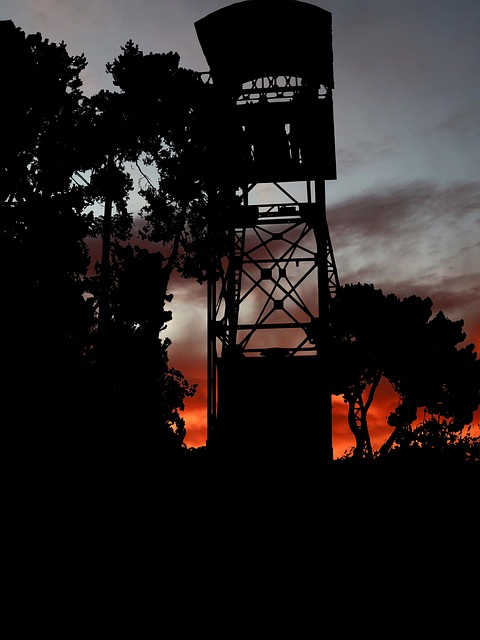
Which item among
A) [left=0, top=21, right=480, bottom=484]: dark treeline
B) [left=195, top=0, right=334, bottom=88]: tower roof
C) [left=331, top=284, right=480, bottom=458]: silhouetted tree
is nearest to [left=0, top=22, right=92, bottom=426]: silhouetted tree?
[left=0, top=21, right=480, bottom=484]: dark treeline

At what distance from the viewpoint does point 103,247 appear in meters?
24.1

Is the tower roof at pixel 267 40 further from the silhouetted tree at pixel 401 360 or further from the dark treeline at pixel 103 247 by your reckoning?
the silhouetted tree at pixel 401 360

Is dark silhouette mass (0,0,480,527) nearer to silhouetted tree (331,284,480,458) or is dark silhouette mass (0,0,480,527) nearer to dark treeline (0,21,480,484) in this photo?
dark treeline (0,21,480,484)

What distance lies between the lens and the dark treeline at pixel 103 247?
18.0 metres

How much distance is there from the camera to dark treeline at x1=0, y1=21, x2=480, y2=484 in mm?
18016

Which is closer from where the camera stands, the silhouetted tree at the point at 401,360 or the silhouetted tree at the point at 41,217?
the silhouetted tree at the point at 41,217

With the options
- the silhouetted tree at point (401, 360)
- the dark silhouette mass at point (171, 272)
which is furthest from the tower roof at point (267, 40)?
the silhouetted tree at point (401, 360)

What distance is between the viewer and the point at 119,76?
25203mm

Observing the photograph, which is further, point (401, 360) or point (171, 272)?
point (401, 360)

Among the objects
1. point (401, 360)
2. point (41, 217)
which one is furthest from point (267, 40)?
point (401, 360)

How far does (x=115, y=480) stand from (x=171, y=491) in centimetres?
193

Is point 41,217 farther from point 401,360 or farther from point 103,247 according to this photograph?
point 401,360

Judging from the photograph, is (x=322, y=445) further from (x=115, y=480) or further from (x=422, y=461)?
(x=115, y=480)

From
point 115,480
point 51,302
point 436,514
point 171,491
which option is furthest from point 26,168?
point 436,514
